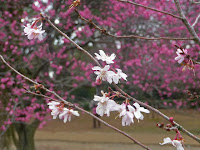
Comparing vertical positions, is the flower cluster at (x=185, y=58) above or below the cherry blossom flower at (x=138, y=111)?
above

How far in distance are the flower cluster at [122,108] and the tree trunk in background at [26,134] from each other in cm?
437

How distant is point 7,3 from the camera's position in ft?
14.5

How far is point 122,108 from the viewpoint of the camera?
80 cm

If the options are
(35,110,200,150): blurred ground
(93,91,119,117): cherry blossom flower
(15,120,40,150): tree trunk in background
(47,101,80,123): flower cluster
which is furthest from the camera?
(35,110,200,150): blurred ground

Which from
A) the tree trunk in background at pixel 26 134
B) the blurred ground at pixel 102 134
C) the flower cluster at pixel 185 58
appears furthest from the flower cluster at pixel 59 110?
the tree trunk in background at pixel 26 134

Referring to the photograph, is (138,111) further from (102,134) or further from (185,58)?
(102,134)

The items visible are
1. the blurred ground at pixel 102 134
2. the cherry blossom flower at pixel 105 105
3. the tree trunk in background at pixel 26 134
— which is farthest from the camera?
the blurred ground at pixel 102 134

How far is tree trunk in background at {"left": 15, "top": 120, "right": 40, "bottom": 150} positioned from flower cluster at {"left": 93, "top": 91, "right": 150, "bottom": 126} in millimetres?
4367

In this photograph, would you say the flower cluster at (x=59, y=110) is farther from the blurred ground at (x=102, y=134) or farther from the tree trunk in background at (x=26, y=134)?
the tree trunk in background at (x=26, y=134)

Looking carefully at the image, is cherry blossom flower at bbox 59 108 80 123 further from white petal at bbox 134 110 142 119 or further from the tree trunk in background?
the tree trunk in background

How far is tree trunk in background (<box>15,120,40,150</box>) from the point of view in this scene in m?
4.96

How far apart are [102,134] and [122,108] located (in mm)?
6662

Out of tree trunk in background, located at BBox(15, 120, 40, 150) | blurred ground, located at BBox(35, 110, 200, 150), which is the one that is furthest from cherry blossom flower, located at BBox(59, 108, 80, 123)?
tree trunk in background, located at BBox(15, 120, 40, 150)

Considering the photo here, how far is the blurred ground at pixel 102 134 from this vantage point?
5.41 meters
